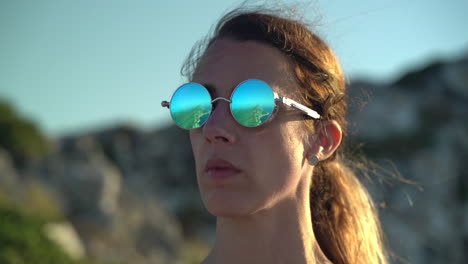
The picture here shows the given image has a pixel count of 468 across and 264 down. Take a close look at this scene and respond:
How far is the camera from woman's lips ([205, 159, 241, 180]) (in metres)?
2.02

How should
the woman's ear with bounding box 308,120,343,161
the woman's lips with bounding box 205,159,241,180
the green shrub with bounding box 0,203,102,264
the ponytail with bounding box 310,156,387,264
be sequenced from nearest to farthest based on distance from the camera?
the woman's lips with bounding box 205,159,241,180 < the woman's ear with bounding box 308,120,343,161 < the ponytail with bounding box 310,156,387,264 < the green shrub with bounding box 0,203,102,264

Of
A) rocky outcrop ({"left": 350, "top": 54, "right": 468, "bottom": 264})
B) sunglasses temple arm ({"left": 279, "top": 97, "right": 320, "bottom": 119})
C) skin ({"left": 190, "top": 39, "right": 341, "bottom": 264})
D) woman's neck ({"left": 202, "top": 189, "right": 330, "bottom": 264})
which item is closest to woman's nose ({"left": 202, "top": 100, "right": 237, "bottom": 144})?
skin ({"left": 190, "top": 39, "right": 341, "bottom": 264})

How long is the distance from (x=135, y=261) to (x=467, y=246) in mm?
13113

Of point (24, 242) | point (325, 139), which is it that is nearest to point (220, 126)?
point (325, 139)

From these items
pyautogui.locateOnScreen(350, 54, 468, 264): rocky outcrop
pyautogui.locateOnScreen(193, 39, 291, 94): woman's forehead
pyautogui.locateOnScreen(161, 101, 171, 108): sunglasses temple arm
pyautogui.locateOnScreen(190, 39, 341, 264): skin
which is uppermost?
pyautogui.locateOnScreen(193, 39, 291, 94): woman's forehead

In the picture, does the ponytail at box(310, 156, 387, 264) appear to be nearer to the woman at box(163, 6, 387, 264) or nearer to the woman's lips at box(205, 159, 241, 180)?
the woman at box(163, 6, 387, 264)

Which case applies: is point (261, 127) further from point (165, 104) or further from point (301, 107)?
point (165, 104)

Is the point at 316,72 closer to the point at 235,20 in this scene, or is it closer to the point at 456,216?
the point at 235,20

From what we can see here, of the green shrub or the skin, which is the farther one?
the green shrub

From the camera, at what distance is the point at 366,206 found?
290 cm

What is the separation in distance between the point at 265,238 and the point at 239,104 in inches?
20.5

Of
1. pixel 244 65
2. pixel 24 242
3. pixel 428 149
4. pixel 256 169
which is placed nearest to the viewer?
pixel 256 169

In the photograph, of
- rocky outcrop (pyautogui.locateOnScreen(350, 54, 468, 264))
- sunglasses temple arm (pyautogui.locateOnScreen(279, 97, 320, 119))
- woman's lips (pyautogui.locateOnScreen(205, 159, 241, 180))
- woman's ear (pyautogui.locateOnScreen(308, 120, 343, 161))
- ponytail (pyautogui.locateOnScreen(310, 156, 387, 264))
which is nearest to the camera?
woman's lips (pyautogui.locateOnScreen(205, 159, 241, 180))

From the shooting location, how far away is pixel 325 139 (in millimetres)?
2365
